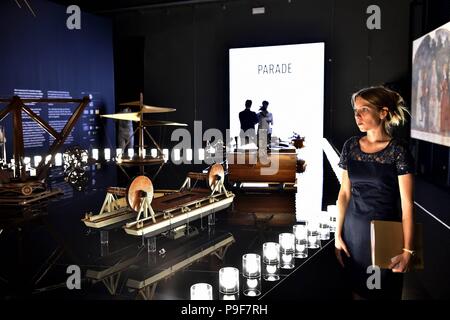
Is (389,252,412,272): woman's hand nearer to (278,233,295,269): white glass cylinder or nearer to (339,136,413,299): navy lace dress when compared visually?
(339,136,413,299): navy lace dress

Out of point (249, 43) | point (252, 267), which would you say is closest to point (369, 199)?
point (252, 267)

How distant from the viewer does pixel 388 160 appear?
1784 millimetres

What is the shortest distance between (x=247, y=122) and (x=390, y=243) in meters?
4.99

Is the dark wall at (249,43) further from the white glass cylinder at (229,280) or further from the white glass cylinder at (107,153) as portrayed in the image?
the white glass cylinder at (229,280)

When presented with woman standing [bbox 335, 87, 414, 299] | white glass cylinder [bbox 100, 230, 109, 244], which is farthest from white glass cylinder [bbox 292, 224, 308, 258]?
white glass cylinder [bbox 100, 230, 109, 244]

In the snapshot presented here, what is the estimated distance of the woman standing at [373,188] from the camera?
1.76m

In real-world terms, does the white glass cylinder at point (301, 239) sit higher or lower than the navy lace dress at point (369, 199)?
lower

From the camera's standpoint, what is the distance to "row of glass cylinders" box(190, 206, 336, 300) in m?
1.84

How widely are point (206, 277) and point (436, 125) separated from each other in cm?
549

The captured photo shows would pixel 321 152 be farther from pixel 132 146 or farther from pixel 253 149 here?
pixel 132 146

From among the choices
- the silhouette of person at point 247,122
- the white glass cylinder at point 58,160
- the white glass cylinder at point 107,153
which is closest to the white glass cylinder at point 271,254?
the silhouette of person at point 247,122

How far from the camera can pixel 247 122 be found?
666 centimetres

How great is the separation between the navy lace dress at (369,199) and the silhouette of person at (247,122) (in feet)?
14.6

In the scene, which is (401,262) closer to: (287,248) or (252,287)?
(252,287)
